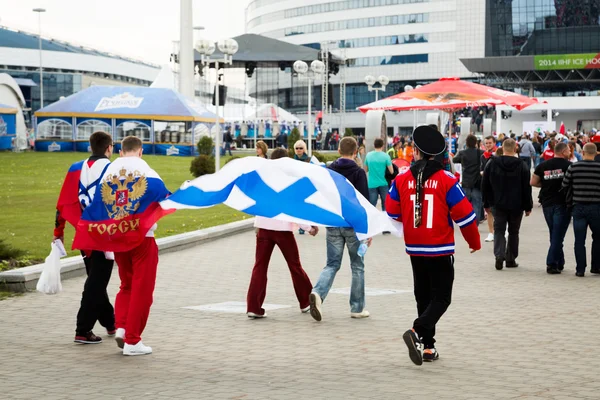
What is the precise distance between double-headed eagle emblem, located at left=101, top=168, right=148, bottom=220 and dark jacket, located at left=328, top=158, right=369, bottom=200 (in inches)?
116

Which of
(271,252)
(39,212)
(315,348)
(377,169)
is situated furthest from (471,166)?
(315,348)

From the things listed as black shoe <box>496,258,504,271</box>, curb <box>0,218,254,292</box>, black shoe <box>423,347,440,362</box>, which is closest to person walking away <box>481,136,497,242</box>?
black shoe <box>496,258,504,271</box>

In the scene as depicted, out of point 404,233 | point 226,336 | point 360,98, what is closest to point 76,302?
point 226,336

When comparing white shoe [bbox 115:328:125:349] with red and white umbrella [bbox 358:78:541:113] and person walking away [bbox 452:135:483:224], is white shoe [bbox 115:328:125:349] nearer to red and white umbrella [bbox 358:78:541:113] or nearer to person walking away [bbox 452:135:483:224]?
person walking away [bbox 452:135:483:224]

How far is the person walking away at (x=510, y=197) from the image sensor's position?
14.1 meters

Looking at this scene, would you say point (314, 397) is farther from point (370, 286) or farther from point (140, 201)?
point (370, 286)

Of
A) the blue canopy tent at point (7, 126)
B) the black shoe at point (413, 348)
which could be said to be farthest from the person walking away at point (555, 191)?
the blue canopy tent at point (7, 126)

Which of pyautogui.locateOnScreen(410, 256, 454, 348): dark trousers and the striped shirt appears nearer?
pyautogui.locateOnScreen(410, 256, 454, 348): dark trousers

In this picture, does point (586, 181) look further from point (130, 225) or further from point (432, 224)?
point (130, 225)

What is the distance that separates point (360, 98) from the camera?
122m

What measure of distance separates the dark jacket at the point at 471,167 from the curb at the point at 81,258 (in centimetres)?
443

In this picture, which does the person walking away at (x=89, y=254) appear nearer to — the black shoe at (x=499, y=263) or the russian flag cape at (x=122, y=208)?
the russian flag cape at (x=122, y=208)

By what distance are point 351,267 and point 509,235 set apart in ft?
16.8

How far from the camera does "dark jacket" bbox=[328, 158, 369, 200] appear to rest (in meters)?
10.3
